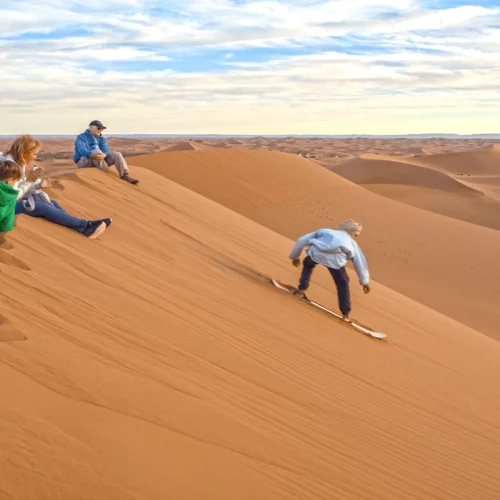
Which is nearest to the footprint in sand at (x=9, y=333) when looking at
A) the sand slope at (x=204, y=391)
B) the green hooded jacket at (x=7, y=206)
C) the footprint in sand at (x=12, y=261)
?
the sand slope at (x=204, y=391)

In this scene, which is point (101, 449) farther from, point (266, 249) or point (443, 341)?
point (266, 249)

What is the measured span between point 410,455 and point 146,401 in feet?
5.73

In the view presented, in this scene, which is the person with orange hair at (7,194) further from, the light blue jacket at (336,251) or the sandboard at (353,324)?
the sandboard at (353,324)

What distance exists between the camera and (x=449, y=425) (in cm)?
495

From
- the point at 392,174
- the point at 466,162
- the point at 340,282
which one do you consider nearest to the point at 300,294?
the point at 340,282

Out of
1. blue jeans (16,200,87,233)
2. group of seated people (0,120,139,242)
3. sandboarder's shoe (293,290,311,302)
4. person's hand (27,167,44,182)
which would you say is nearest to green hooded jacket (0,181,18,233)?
group of seated people (0,120,139,242)

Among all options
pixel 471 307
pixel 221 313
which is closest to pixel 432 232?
pixel 471 307

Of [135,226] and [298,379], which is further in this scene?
[135,226]

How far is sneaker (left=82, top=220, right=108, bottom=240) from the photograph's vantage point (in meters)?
6.12

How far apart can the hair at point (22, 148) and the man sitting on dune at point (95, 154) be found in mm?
3691

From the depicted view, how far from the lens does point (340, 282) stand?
663 centimetres

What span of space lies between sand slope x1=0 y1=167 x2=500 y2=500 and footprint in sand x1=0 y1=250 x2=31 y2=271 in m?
0.02

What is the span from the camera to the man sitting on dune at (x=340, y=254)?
21.2 ft

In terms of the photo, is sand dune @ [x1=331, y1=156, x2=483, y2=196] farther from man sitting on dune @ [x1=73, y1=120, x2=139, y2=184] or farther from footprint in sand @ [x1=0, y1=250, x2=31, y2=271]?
footprint in sand @ [x1=0, y1=250, x2=31, y2=271]
